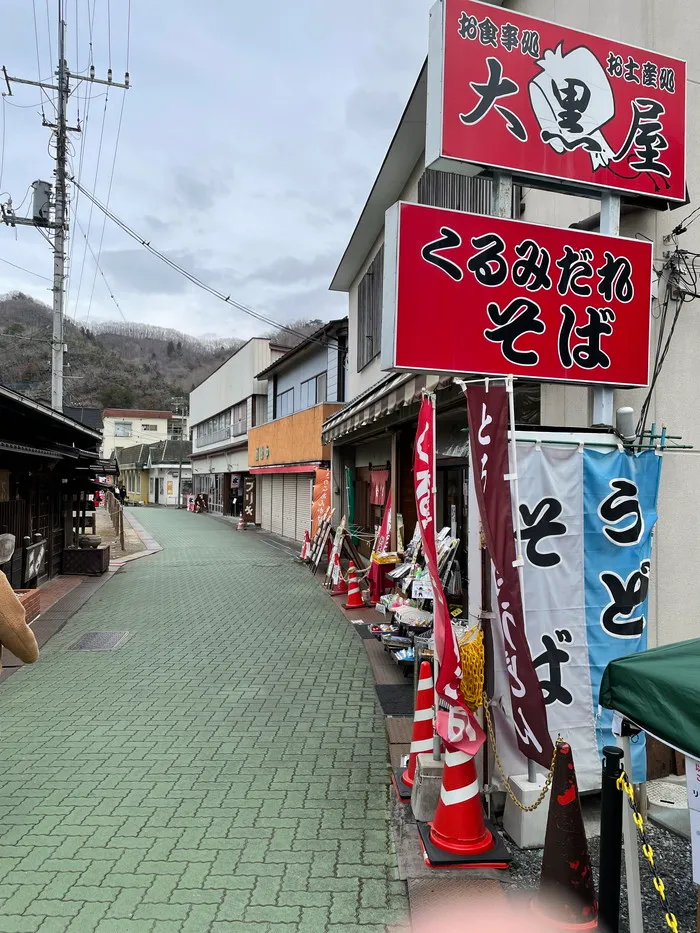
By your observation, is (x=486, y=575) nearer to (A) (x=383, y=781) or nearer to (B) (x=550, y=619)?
(B) (x=550, y=619)

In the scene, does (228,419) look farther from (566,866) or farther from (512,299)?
(566,866)

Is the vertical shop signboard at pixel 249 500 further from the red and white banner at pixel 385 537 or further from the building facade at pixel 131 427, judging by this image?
the building facade at pixel 131 427

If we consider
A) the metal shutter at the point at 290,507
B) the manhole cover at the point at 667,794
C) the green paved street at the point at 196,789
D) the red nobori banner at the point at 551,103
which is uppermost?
the red nobori banner at the point at 551,103

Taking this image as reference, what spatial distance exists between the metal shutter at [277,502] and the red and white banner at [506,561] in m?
23.5

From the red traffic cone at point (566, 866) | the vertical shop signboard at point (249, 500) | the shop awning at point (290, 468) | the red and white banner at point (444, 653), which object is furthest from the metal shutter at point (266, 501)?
the red traffic cone at point (566, 866)

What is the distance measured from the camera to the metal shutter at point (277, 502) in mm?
27516

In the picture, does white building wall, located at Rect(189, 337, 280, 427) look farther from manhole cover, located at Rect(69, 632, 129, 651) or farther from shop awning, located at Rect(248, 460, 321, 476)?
manhole cover, located at Rect(69, 632, 129, 651)

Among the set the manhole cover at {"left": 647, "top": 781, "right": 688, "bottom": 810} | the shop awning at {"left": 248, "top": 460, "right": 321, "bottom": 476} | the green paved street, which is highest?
the shop awning at {"left": 248, "top": 460, "right": 321, "bottom": 476}

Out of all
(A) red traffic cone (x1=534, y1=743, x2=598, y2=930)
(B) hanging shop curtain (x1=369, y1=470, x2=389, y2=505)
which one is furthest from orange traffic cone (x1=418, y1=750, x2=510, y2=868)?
(B) hanging shop curtain (x1=369, y1=470, x2=389, y2=505)

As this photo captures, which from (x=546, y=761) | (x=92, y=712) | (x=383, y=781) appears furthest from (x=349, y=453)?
(x=546, y=761)

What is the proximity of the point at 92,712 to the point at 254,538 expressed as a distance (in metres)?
20.3

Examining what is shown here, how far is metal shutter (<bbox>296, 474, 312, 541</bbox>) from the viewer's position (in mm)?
23016

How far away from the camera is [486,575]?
4.43 meters

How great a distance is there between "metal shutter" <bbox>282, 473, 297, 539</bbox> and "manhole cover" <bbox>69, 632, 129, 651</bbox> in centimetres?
1515
